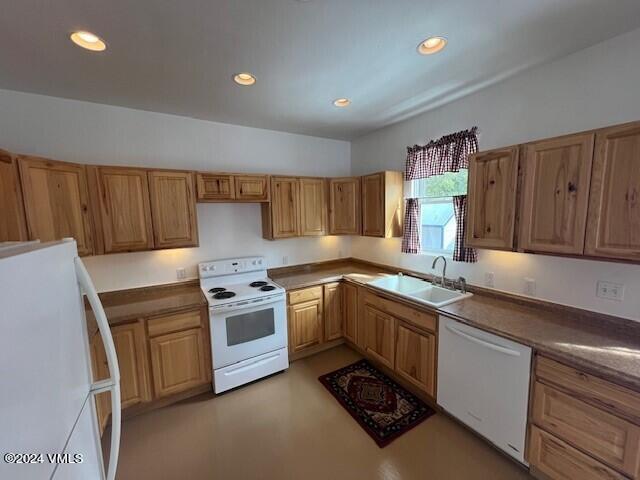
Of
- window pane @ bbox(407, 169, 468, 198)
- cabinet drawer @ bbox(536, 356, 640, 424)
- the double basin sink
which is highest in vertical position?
window pane @ bbox(407, 169, 468, 198)

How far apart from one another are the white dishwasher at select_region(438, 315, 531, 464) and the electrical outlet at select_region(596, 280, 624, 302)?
2.25ft

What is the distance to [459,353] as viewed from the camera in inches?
75.9

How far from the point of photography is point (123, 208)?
224 centimetres

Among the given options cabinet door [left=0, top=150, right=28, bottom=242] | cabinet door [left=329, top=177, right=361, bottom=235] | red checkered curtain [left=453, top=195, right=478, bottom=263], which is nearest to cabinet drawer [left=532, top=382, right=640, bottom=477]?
red checkered curtain [left=453, top=195, right=478, bottom=263]

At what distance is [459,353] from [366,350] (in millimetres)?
1131

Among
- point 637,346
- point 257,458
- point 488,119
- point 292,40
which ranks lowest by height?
point 257,458

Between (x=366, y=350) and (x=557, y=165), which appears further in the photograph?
(x=366, y=350)

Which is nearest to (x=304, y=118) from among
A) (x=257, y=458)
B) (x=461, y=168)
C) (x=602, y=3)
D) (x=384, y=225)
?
(x=384, y=225)

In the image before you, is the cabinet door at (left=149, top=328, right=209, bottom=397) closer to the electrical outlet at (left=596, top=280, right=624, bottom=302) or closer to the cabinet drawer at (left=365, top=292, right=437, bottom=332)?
the cabinet drawer at (left=365, top=292, right=437, bottom=332)

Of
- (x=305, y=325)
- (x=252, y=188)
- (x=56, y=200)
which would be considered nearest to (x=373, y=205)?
(x=252, y=188)

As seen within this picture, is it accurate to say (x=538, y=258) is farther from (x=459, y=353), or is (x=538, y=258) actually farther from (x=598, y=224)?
(x=459, y=353)

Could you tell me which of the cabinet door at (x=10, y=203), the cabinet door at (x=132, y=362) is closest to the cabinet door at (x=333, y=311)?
the cabinet door at (x=132, y=362)

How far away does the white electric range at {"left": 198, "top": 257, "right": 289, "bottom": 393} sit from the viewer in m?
2.39

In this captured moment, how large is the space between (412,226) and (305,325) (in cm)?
161
